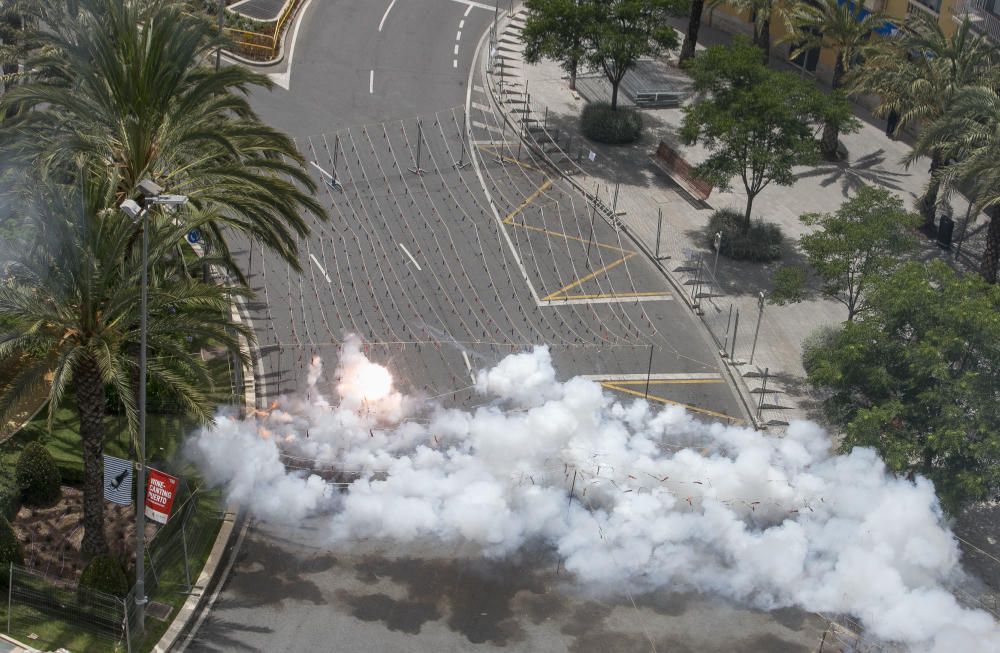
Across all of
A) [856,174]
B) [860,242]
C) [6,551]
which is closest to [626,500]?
[860,242]

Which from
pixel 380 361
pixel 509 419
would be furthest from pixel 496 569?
→ pixel 380 361

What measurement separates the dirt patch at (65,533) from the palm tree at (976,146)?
31513 millimetres

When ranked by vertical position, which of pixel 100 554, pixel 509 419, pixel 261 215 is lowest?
pixel 100 554

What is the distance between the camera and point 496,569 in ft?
137

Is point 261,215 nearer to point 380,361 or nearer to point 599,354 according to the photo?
point 380,361

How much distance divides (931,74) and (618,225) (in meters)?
14.5

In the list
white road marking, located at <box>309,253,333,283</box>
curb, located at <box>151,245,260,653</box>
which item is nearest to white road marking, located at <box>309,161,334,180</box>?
white road marking, located at <box>309,253,333,283</box>

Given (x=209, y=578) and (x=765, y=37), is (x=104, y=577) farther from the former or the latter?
(x=765, y=37)

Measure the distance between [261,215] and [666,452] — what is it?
14.3 m

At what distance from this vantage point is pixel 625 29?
64750 mm

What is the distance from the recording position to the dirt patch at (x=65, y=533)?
40.4m

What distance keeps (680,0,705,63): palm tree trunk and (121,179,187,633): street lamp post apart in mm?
40588

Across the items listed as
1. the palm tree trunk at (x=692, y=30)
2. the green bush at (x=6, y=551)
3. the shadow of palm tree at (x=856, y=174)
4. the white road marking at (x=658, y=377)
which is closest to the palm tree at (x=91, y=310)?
the green bush at (x=6, y=551)

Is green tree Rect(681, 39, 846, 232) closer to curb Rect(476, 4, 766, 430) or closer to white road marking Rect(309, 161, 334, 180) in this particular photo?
curb Rect(476, 4, 766, 430)
